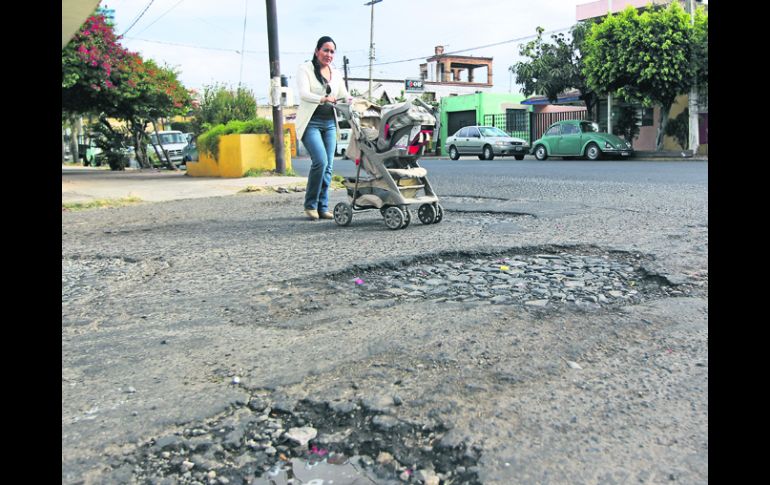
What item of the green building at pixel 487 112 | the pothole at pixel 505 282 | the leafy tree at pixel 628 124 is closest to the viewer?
the pothole at pixel 505 282

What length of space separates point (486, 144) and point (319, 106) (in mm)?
20821

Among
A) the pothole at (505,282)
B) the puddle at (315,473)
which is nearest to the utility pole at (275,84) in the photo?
the pothole at (505,282)

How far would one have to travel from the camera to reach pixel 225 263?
4.99m

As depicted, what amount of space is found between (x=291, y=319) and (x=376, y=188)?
328 centimetres

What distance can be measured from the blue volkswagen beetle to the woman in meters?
17.8

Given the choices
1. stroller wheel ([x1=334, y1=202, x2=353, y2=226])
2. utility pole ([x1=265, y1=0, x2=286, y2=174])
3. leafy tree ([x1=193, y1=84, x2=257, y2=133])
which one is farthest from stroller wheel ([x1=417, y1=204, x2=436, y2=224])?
leafy tree ([x1=193, y1=84, x2=257, y2=133])

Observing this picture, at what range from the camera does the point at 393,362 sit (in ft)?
8.77

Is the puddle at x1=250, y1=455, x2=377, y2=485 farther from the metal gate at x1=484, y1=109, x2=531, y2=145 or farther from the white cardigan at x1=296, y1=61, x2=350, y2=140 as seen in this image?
the metal gate at x1=484, y1=109, x2=531, y2=145

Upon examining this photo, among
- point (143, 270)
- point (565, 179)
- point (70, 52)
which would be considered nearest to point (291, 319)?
point (143, 270)

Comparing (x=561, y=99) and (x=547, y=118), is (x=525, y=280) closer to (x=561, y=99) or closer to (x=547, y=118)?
(x=547, y=118)

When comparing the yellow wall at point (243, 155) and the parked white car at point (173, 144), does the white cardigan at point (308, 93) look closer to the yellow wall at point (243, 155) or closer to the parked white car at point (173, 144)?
the yellow wall at point (243, 155)

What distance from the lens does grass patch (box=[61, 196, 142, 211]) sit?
388 inches

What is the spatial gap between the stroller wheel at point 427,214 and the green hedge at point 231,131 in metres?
10.0

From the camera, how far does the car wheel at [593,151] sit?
23.2m
